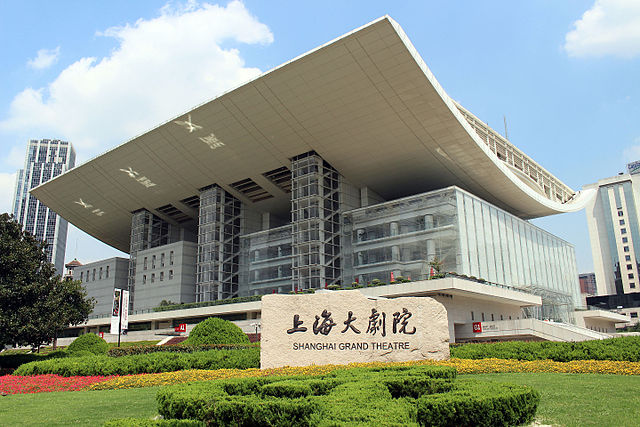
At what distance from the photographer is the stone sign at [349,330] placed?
1577 centimetres

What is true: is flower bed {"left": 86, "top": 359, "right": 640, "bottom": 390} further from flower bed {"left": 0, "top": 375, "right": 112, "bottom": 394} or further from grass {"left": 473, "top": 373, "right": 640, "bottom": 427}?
grass {"left": 473, "top": 373, "right": 640, "bottom": 427}

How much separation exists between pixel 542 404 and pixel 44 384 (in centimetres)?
1470

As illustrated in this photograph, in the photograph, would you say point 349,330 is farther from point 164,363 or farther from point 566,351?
point 164,363

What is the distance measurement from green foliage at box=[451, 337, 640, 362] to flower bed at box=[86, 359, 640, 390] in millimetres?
538

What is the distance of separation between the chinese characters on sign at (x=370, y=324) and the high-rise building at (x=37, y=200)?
130 meters

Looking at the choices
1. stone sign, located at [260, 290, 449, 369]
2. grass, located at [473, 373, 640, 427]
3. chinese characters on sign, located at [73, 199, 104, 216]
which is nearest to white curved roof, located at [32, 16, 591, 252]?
chinese characters on sign, located at [73, 199, 104, 216]

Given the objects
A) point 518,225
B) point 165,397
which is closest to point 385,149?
point 518,225

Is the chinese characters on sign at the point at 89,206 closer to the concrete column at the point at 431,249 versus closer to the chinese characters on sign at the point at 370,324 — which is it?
the concrete column at the point at 431,249

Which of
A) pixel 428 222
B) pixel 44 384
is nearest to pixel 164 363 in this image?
pixel 44 384

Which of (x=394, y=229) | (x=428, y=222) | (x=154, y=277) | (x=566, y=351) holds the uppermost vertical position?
(x=428, y=222)

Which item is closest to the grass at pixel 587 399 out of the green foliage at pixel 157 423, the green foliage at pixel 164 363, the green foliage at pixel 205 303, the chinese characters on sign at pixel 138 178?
the green foliage at pixel 157 423

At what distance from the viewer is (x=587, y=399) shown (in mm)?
9141

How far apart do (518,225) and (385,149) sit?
15.0 m

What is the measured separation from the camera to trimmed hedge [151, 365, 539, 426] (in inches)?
269
